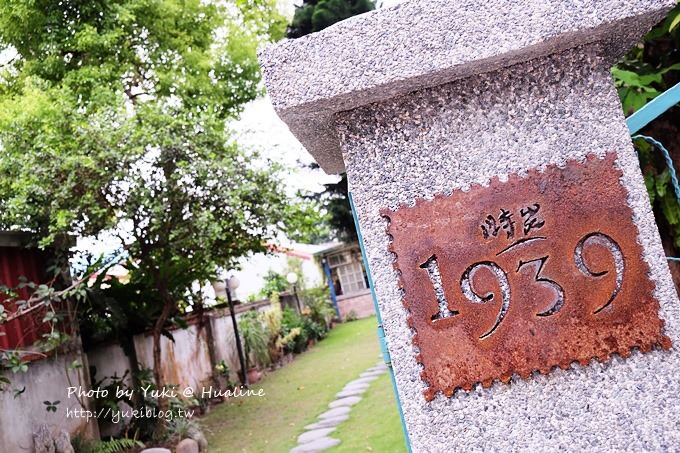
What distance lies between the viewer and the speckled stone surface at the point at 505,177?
149 centimetres

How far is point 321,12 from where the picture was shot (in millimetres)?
14172

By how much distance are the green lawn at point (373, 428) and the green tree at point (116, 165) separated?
2196 mm

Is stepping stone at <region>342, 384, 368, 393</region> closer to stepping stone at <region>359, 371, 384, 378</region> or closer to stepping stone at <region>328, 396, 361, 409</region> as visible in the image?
stepping stone at <region>328, 396, 361, 409</region>

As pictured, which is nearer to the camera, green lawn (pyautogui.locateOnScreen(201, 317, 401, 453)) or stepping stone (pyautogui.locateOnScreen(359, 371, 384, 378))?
green lawn (pyautogui.locateOnScreen(201, 317, 401, 453))

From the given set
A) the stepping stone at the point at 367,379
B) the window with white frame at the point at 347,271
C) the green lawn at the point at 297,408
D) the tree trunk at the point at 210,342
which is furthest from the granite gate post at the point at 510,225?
the window with white frame at the point at 347,271

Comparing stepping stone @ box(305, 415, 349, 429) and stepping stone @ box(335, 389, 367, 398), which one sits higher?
stepping stone @ box(335, 389, 367, 398)

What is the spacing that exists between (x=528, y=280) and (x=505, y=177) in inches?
10.7

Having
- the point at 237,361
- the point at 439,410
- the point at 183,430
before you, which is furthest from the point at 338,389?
the point at 439,410

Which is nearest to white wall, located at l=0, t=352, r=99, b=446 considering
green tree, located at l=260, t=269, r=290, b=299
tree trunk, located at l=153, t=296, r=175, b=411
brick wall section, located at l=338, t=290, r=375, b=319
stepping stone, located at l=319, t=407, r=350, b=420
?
tree trunk, located at l=153, t=296, r=175, b=411

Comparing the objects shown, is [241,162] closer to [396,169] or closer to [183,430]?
[183,430]

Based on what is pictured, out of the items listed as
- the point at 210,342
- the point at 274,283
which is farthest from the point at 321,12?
the point at 210,342

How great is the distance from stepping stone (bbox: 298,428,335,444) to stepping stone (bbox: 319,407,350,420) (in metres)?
0.57

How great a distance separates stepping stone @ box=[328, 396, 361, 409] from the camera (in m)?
7.18

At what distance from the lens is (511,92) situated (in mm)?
1618
